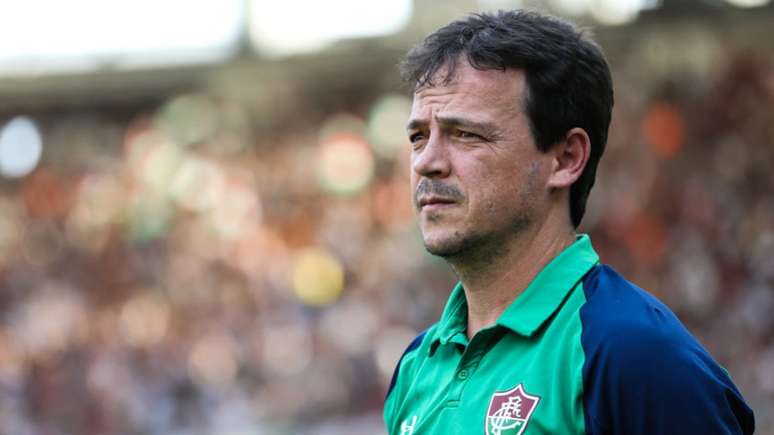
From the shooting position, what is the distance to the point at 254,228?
12.3 m

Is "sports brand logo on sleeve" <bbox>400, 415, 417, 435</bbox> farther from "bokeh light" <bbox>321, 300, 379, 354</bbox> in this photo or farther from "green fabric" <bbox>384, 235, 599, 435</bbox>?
"bokeh light" <bbox>321, 300, 379, 354</bbox>

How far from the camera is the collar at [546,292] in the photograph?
173cm

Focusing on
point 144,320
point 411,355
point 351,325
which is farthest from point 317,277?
point 411,355

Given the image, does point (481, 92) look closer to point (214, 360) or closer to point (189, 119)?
point (214, 360)

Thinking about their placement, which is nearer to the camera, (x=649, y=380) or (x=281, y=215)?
(x=649, y=380)

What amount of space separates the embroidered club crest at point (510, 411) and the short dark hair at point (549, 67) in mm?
363

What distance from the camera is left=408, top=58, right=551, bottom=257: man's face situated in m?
1.81

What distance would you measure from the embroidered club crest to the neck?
20 centimetres

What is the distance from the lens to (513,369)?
1.69 m

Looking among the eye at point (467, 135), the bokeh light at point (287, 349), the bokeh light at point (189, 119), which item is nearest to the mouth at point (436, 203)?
the eye at point (467, 135)

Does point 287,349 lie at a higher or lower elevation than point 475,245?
higher

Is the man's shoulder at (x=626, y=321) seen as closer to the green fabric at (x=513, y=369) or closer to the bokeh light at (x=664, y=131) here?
the green fabric at (x=513, y=369)

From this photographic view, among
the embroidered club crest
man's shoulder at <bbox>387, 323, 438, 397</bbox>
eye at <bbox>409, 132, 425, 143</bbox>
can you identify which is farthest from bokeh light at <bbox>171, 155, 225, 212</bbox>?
the embroidered club crest

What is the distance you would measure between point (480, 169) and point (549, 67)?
19 centimetres
